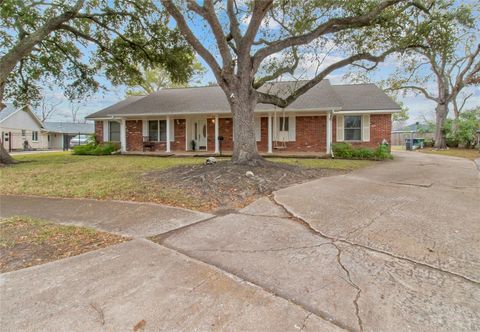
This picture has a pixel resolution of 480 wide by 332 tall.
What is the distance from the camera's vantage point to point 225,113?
52.5 ft

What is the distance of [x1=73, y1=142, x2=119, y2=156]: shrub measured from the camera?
59.3ft

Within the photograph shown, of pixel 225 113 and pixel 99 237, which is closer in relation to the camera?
pixel 99 237

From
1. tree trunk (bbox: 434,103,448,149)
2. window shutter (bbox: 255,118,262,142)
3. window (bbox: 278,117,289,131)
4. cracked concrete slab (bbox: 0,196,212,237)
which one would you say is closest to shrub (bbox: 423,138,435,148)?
tree trunk (bbox: 434,103,448,149)

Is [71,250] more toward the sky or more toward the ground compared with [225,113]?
more toward the ground

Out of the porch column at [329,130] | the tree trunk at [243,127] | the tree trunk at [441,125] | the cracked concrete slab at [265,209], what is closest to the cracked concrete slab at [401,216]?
the cracked concrete slab at [265,209]

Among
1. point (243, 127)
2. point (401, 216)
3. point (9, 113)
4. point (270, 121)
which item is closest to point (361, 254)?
point (401, 216)

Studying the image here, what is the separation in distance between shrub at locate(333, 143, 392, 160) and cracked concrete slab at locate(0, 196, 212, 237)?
11470mm

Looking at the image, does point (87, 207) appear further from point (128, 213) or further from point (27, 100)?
point (27, 100)

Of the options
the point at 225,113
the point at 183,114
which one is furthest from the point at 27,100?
the point at 225,113

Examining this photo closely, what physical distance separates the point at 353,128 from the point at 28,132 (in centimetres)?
3740

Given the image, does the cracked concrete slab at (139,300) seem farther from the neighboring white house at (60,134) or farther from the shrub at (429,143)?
the neighboring white house at (60,134)

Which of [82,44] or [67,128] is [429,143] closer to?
[82,44]

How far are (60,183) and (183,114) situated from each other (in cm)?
938

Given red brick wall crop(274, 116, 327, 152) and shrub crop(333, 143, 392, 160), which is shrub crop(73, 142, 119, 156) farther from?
shrub crop(333, 143, 392, 160)
